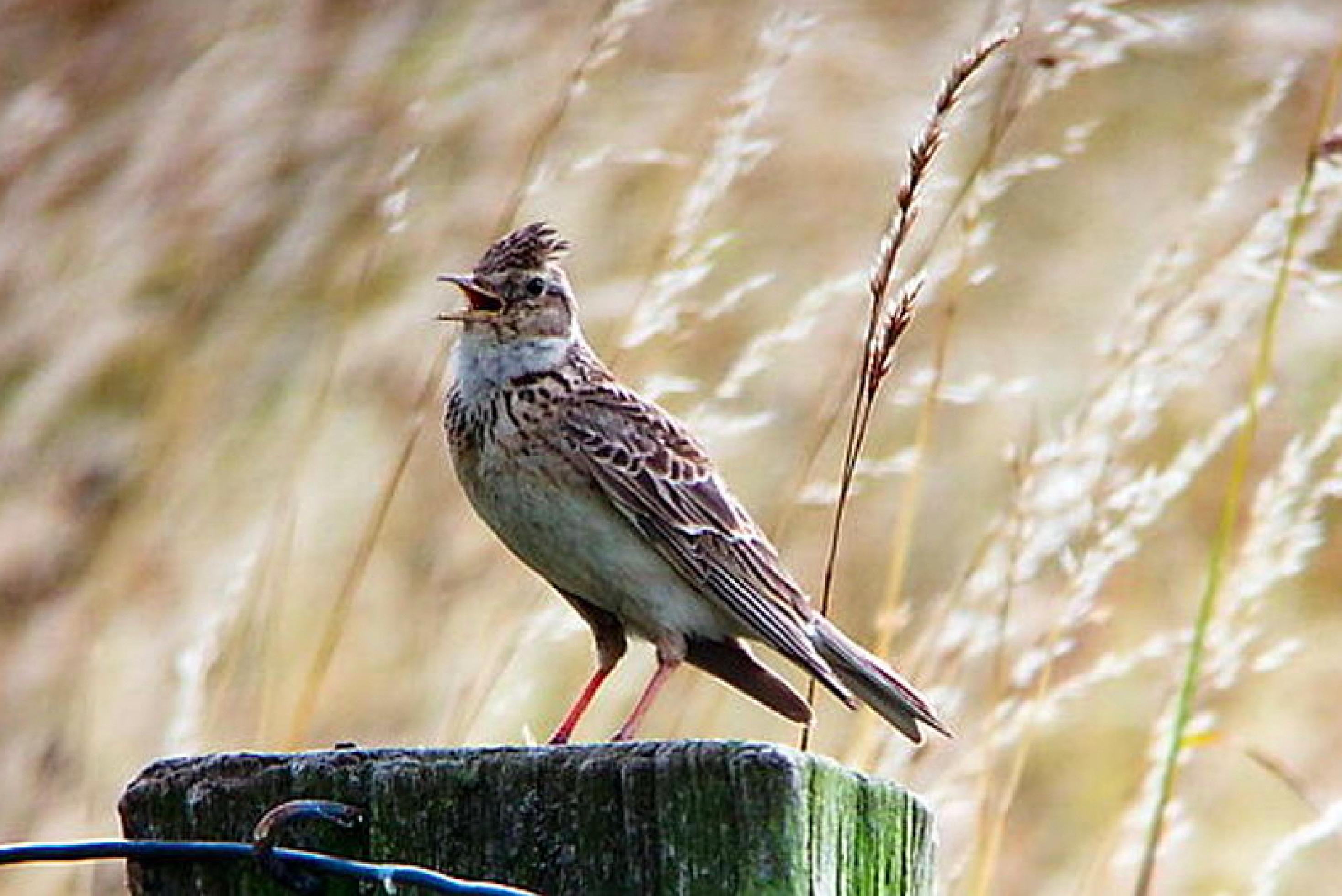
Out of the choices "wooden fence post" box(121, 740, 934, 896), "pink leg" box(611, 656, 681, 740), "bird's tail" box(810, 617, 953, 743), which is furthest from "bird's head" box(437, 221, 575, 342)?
"wooden fence post" box(121, 740, 934, 896)

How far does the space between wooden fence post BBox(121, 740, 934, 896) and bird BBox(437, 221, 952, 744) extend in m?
1.35

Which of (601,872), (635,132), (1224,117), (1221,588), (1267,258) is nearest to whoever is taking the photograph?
(601,872)

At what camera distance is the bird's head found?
3.66 meters

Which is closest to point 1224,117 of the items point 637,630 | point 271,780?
point 637,630

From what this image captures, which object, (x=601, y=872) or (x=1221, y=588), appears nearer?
(x=601, y=872)

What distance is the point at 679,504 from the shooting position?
11.4 ft

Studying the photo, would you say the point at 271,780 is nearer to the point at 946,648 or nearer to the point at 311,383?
the point at 946,648

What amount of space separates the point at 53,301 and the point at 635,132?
0.96m

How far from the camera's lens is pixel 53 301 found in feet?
12.0

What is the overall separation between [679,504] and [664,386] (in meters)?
0.15

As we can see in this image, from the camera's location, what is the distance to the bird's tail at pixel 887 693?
2.99 meters

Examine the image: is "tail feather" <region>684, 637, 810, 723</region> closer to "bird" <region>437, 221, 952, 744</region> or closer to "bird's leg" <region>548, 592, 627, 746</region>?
"bird" <region>437, 221, 952, 744</region>

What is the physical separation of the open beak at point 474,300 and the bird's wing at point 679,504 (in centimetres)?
17

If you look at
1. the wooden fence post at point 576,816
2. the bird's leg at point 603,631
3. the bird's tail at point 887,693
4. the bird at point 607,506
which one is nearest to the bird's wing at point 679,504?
the bird at point 607,506
